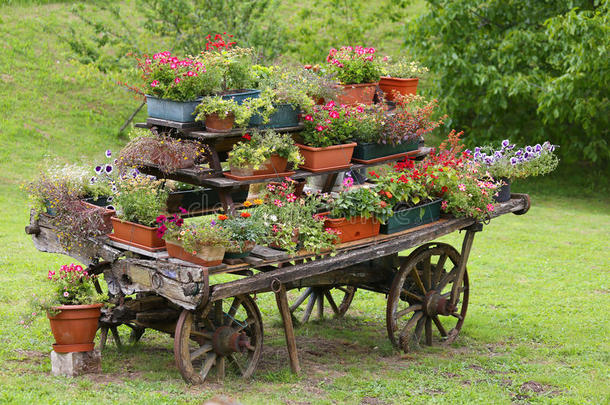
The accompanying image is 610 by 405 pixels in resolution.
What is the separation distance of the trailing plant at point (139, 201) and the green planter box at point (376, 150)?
6.25 feet

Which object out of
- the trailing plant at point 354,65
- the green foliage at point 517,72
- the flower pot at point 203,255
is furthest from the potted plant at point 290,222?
the green foliage at point 517,72

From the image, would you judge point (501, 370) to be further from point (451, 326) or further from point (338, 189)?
point (338, 189)

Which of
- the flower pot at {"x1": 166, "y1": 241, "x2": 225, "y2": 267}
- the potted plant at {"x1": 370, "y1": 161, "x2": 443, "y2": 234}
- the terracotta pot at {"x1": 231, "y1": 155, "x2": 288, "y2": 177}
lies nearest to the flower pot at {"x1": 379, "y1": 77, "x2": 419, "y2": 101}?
the potted plant at {"x1": 370, "y1": 161, "x2": 443, "y2": 234}

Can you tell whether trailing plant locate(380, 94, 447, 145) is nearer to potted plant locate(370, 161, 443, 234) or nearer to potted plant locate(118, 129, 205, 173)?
potted plant locate(370, 161, 443, 234)

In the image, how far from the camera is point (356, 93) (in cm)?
786

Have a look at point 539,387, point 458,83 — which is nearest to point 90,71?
point 458,83

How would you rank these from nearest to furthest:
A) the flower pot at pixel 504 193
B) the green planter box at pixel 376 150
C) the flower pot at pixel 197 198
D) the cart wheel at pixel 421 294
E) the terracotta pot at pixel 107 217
A: 1. the terracotta pot at pixel 107 217
2. the flower pot at pixel 197 198
3. the green planter box at pixel 376 150
4. the cart wheel at pixel 421 294
5. the flower pot at pixel 504 193

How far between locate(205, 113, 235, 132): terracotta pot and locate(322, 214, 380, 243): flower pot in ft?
4.15

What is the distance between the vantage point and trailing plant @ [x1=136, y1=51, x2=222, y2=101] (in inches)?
252

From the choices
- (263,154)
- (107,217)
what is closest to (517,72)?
(263,154)

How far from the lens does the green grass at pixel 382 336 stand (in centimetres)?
670

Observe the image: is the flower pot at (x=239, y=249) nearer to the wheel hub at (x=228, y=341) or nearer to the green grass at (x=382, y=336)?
the wheel hub at (x=228, y=341)

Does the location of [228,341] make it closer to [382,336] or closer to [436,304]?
[436,304]

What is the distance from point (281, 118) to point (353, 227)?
1.18 meters
